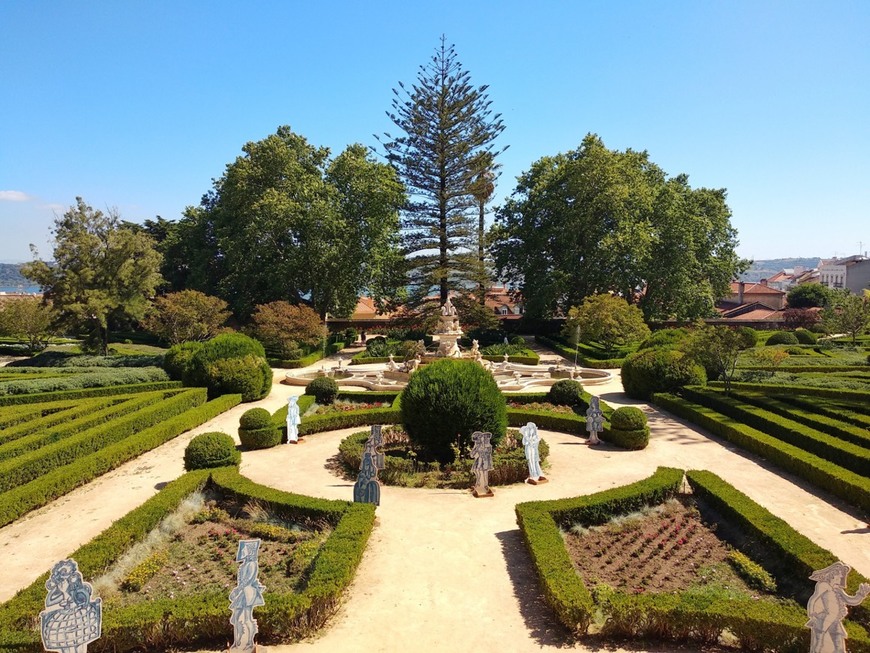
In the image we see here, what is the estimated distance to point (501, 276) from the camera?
4419cm

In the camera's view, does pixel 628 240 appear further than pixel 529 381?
Yes

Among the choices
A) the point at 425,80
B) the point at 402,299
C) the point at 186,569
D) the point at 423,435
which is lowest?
the point at 186,569

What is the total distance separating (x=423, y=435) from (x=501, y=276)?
3215 centimetres

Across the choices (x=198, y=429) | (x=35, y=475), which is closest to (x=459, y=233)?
(x=198, y=429)

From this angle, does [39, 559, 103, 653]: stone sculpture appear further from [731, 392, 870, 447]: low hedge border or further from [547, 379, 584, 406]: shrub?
[547, 379, 584, 406]: shrub

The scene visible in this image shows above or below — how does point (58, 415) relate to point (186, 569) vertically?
above

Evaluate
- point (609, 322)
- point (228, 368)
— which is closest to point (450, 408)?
point (228, 368)

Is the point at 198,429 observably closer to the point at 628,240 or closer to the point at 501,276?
the point at 628,240

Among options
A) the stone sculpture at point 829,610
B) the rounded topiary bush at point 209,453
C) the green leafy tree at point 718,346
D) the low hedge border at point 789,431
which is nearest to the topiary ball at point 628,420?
the low hedge border at point 789,431

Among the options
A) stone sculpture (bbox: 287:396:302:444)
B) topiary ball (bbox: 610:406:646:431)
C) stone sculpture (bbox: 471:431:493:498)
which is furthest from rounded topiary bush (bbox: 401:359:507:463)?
stone sculpture (bbox: 287:396:302:444)

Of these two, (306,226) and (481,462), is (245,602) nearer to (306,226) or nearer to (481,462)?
(481,462)

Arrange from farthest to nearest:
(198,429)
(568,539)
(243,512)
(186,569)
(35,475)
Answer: (198,429), (35,475), (243,512), (568,539), (186,569)

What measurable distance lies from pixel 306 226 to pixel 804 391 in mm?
28008

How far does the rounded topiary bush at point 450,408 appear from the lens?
12758 mm
